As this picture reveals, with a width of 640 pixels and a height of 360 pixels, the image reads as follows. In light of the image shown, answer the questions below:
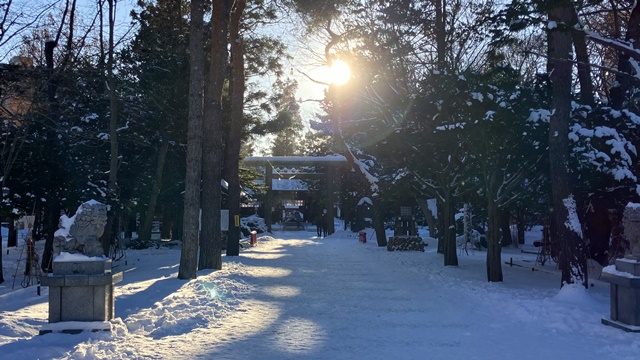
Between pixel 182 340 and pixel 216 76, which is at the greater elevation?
pixel 216 76

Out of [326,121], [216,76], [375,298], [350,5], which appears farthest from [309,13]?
[326,121]

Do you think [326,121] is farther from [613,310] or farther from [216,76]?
[613,310]

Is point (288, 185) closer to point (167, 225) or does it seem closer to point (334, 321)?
point (167, 225)

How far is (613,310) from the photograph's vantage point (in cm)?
804

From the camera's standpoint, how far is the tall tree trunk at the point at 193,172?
42.4 feet

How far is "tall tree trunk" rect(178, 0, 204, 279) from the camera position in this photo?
1294cm

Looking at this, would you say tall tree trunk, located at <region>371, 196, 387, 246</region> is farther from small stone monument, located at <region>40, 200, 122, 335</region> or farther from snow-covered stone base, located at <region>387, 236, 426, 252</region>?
small stone monument, located at <region>40, 200, 122, 335</region>

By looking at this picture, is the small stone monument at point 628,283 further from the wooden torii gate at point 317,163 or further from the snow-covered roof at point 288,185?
the snow-covered roof at point 288,185

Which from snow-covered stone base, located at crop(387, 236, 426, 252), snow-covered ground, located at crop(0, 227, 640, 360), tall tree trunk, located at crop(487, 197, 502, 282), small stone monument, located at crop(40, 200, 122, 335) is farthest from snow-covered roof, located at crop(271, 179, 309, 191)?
small stone monument, located at crop(40, 200, 122, 335)

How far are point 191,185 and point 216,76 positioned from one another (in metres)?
3.65

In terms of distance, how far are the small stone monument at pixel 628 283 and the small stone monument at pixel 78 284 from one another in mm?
7146

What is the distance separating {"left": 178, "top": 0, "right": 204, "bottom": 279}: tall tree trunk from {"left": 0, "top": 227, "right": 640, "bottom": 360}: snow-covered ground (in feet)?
1.81

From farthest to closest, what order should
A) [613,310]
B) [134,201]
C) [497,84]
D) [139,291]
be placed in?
[134,201] → [497,84] → [139,291] → [613,310]

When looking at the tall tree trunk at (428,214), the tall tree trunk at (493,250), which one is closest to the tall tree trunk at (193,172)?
the tall tree trunk at (493,250)
